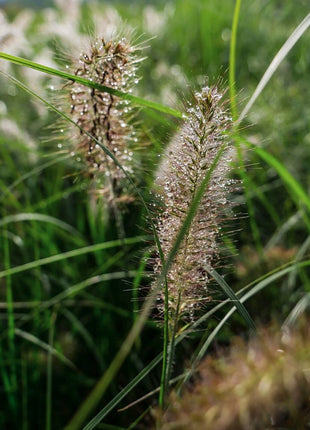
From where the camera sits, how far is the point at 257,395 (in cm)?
70

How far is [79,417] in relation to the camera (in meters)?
0.62

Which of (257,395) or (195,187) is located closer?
(257,395)

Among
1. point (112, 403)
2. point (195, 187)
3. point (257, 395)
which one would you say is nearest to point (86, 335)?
point (112, 403)

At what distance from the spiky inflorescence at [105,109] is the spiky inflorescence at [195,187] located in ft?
0.71

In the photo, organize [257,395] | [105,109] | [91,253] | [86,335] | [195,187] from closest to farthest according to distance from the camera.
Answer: [257,395]
[195,187]
[105,109]
[86,335]
[91,253]

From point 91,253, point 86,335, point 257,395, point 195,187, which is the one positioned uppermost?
point 91,253

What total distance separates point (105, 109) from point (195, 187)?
1.30ft

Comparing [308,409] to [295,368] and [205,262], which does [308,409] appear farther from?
[205,262]

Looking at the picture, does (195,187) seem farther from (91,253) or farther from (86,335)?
(91,253)

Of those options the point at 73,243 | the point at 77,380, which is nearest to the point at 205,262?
the point at 77,380

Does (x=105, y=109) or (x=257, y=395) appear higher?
(x=105, y=109)

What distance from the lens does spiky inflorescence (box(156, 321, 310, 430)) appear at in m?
0.70

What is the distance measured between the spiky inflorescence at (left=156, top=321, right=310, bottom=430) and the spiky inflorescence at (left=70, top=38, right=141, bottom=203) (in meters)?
0.64

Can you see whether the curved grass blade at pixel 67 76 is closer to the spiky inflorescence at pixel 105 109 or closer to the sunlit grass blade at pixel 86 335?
the spiky inflorescence at pixel 105 109
